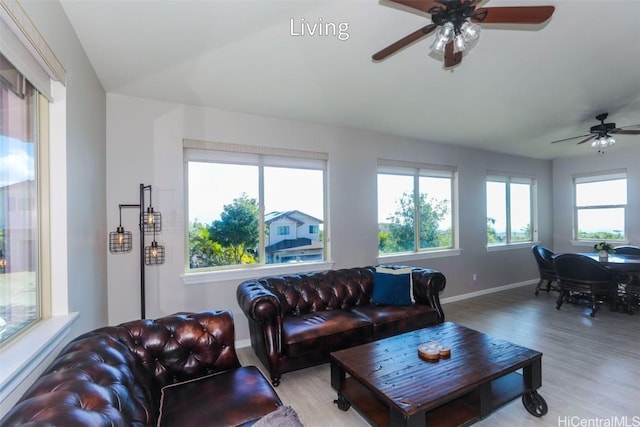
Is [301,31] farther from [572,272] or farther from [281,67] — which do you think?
A: [572,272]

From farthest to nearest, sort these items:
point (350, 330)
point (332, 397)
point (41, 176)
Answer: point (350, 330) < point (332, 397) < point (41, 176)

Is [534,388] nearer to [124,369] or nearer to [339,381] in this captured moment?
[339,381]

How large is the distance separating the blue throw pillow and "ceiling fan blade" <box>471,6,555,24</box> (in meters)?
2.57

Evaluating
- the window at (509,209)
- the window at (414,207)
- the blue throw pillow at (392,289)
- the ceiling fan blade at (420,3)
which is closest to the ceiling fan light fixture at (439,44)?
the ceiling fan blade at (420,3)

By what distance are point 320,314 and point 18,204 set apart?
2.41 m

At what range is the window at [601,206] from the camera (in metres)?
5.72

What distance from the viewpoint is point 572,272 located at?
436cm

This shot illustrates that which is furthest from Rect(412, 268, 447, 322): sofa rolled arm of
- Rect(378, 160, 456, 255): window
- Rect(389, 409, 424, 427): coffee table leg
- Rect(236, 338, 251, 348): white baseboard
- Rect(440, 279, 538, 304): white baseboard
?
Rect(236, 338, 251, 348): white baseboard

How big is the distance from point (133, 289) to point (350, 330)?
2.19 m

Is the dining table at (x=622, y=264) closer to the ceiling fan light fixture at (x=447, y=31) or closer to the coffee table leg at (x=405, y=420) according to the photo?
the coffee table leg at (x=405, y=420)

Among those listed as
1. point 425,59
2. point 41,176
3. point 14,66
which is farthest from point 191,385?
point 425,59

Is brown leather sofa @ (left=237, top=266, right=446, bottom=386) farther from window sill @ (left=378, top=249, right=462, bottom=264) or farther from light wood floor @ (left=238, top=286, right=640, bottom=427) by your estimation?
window sill @ (left=378, top=249, right=462, bottom=264)

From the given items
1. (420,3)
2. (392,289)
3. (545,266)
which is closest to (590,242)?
(545,266)

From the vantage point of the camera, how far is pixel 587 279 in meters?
4.22
